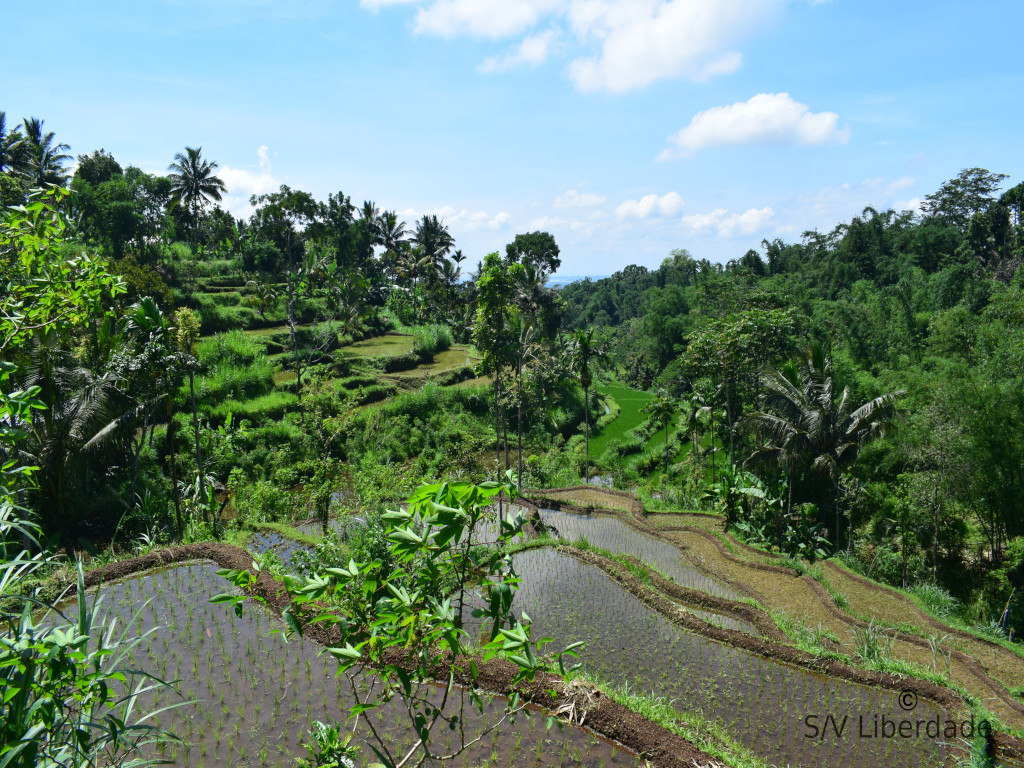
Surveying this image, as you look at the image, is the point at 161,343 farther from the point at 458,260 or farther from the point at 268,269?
the point at 458,260

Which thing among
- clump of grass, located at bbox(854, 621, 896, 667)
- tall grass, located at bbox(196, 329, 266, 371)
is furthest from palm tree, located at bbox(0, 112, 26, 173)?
clump of grass, located at bbox(854, 621, 896, 667)

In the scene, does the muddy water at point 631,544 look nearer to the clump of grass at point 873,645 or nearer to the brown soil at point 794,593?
the brown soil at point 794,593

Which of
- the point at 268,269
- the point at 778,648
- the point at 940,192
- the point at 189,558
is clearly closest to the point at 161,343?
the point at 189,558

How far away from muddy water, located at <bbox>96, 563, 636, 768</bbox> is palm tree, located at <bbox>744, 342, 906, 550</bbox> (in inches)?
403

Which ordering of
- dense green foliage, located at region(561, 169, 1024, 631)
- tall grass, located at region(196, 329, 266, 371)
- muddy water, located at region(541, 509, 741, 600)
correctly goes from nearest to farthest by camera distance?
muddy water, located at region(541, 509, 741, 600)
dense green foliage, located at region(561, 169, 1024, 631)
tall grass, located at region(196, 329, 266, 371)

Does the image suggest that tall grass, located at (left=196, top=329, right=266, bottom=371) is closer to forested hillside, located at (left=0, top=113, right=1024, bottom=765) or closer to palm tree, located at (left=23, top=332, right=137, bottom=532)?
forested hillside, located at (left=0, top=113, right=1024, bottom=765)

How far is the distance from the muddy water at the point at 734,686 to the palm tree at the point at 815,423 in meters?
6.63

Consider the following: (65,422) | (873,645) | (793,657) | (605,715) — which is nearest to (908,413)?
(873,645)

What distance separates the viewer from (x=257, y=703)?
5848 mm

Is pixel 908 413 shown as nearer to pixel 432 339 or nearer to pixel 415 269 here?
pixel 432 339

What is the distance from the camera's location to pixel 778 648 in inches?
295

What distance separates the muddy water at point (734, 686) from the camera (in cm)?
569

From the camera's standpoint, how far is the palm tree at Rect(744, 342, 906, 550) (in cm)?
1305

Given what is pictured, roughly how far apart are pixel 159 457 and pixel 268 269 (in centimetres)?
2261
